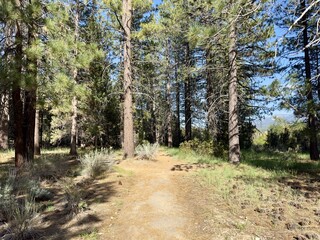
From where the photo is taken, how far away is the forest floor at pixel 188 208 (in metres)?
4.00

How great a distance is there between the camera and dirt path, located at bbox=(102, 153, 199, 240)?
3.96 metres

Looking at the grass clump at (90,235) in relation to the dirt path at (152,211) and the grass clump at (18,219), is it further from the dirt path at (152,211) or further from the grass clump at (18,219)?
the grass clump at (18,219)

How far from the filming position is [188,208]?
502 centimetres

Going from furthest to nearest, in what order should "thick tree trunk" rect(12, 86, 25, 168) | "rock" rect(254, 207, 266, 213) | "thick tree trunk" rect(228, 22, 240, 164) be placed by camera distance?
1. "thick tree trunk" rect(228, 22, 240, 164)
2. "thick tree trunk" rect(12, 86, 25, 168)
3. "rock" rect(254, 207, 266, 213)

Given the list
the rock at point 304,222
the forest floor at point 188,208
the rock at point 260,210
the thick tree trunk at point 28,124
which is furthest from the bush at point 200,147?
the rock at point 304,222

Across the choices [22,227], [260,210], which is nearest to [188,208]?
[260,210]

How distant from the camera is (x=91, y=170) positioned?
25.6 feet

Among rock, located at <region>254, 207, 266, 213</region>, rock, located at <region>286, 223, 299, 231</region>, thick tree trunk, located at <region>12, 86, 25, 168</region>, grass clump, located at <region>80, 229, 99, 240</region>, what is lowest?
grass clump, located at <region>80, 229, 99, 240</region>

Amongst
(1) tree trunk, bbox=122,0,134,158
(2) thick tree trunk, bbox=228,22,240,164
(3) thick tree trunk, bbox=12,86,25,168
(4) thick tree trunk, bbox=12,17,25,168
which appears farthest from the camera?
(1) tree trunk, bbox=122,0,134,158

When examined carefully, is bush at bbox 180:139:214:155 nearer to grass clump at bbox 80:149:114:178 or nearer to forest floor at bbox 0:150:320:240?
forest floor at bbox 0:150:320:240

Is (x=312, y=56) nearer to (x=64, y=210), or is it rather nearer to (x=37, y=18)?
(x=37, y=18)

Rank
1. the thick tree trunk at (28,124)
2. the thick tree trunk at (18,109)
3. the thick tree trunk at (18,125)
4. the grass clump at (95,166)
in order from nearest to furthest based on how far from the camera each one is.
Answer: the thick tree trunk at (18,109) < the grass clump at (95,166) < the thick tree trunk at (18,125) < the thick tree trunk at (28,124)

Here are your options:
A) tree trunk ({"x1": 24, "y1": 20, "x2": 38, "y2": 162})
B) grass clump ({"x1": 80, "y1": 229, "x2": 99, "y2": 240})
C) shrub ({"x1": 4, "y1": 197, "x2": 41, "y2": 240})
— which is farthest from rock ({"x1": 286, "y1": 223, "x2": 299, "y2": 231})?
tree trunk ({"x1": 24, "y1": 20, "x2": 38, "y2": 162})

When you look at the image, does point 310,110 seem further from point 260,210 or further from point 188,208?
point 188,208
